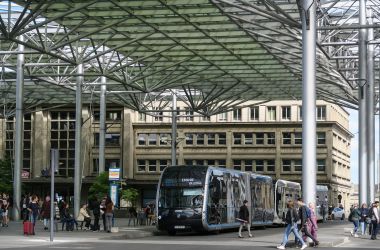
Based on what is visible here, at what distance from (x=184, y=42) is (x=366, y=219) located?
17328 mm

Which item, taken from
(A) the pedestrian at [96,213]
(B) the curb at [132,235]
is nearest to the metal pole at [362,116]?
(B) the curb at [132,235]

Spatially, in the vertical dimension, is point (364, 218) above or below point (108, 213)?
below

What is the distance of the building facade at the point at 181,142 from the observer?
96688mm

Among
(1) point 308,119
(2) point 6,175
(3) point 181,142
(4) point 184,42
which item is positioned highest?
(4) point 184,42

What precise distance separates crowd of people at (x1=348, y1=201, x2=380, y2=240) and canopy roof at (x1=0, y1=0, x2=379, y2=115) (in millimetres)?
8066

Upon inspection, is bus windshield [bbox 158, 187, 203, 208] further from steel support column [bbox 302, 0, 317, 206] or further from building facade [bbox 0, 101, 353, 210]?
building facade [bbox 0, 101, 353, 210]

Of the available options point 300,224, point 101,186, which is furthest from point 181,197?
point 101,186

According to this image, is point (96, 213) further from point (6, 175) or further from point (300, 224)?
point (6, 175)

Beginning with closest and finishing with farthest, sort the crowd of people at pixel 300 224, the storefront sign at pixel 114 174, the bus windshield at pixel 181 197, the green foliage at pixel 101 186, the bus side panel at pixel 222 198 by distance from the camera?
the crowd of people at pixel 300 224
the bus windshield at pixel 181 197
the bus side panel at pixel 222 198
the storefront sign at pixel 114 174
the green foliage at pixel 101 186

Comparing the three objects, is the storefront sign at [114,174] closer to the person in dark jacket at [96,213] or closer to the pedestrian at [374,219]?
the person in dark jacket at [96,213]

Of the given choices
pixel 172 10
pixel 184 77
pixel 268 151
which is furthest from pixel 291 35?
pixel 268 151

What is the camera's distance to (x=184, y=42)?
48.2 metres

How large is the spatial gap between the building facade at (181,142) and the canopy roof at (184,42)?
25191mm

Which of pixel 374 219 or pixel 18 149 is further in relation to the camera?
pixel 18 149
